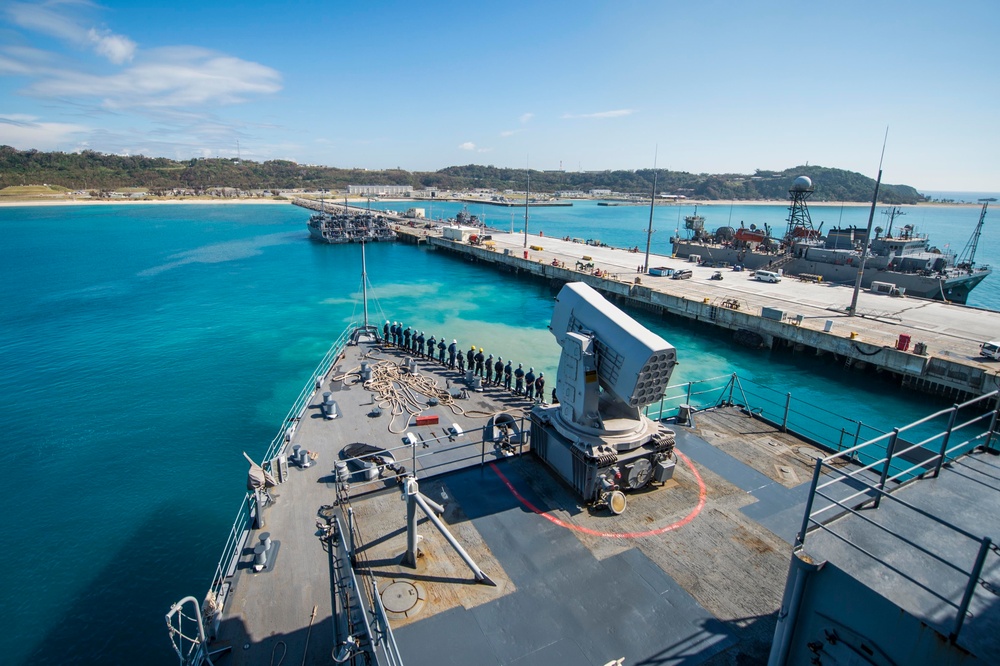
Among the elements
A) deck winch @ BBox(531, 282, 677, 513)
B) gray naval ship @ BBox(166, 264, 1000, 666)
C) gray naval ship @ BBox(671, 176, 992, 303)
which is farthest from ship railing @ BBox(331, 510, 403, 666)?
gray naval ship @ BBox(671, 176, 992, 303)

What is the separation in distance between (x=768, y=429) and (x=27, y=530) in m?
26.2

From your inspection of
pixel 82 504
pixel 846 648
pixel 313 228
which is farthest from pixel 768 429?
pixel 313 228

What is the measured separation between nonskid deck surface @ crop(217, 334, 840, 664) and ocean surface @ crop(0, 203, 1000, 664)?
6086 mm

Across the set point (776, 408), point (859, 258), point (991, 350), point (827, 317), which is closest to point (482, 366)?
point (776, 408)

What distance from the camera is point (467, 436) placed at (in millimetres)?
16812

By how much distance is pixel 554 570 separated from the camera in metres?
8.64

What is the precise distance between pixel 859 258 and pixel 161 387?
7013 cm

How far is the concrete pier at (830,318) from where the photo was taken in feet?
101

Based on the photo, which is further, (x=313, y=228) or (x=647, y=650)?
(x=313, y=228)

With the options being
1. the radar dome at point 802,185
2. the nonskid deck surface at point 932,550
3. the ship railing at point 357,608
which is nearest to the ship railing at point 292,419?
the ship railing at point 357,608

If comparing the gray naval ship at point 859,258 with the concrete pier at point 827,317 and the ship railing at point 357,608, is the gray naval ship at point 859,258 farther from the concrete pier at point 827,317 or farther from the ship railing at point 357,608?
the ship railing at point 357,608

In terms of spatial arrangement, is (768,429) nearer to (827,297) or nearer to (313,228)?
(827,297)

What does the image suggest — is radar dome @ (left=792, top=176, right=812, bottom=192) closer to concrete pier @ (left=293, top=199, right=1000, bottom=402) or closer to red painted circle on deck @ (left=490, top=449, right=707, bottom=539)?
concrete pier @ (left=293, top=199, right=1000, bottom=402)

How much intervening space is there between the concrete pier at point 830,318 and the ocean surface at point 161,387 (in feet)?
5.32
